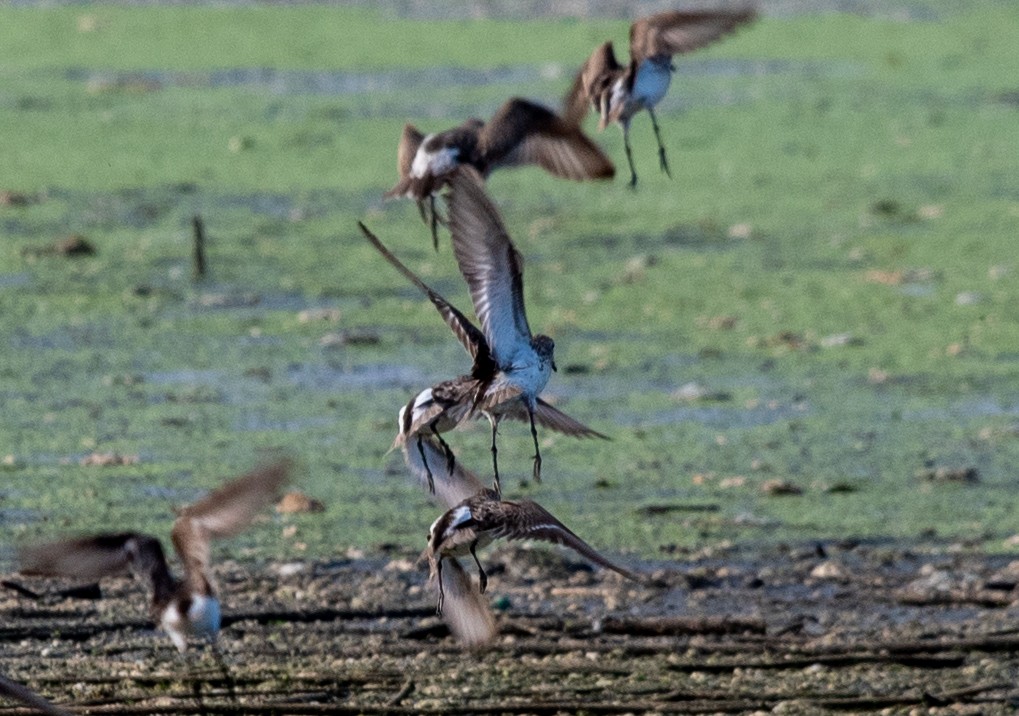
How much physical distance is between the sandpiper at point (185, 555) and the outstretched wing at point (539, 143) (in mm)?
1571

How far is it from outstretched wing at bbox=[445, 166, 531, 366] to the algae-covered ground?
2.36m

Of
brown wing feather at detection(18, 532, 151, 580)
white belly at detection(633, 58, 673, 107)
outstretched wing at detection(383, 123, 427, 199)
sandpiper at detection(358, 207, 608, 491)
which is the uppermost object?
white belly at detection(633, 58, 673, 107)

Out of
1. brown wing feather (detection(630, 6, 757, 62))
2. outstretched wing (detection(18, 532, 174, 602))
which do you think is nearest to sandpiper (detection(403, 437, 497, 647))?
outstretched wing (detection(18, 532, 174, 602))

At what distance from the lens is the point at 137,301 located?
11.1 meters

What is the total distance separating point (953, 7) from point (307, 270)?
10.7 meters

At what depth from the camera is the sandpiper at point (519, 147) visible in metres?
6.61

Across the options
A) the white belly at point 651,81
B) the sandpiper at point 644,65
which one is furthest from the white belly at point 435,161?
the white belly at point 651,81

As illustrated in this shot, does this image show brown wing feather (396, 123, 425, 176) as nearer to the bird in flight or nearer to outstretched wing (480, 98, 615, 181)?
outstretched wing (480, 98, 615, 181)

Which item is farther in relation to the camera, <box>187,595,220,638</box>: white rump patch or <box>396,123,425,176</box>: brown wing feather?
<box>396,123,425,176</box>: brown wing feather

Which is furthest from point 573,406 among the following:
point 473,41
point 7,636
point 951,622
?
point 473,41

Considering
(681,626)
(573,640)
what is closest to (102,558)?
(573,640)

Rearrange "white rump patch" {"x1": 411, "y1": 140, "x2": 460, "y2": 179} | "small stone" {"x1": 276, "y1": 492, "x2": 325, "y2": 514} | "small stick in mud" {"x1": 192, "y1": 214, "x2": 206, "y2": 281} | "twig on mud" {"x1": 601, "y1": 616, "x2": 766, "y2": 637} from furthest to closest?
"small stick in mud" {"x1": 192, "y1": 214, "x2": 206, "y2": 281}, "small stone" {"x1": 276, "y1": 492, "x2": 325, "y2": 514}, "twig on mud" {"x1": 601, "y1": 616, "x2": 766, "y2": 637}, "white rump patch" {"x1": 411, "y1": 140, "x2": 460, "y2": 179}

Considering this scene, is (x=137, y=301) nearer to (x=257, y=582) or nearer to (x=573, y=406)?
(x=573, y=406)

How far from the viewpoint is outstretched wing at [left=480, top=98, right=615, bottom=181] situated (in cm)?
667
